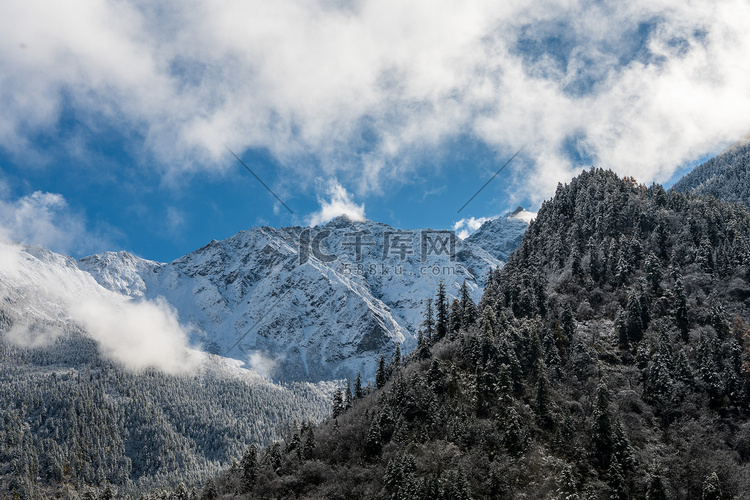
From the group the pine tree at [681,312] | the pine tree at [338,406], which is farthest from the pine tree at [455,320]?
the pine tree at [681,312]

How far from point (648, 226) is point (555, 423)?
73027 millimetres

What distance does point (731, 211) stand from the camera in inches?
5507

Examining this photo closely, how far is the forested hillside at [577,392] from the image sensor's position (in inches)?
3305

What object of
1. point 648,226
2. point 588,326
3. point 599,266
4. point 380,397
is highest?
point 648,226

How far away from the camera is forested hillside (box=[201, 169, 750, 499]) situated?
83938mm

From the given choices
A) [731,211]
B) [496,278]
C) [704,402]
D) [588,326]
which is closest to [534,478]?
[704,402]

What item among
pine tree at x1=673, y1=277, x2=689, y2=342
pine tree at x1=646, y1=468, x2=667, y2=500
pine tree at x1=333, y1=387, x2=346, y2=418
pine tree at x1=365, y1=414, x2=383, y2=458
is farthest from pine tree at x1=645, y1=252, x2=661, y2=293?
pine tree at x1=333, y1=387, x2=346, y2=418

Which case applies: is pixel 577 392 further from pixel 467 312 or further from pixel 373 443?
pixel 373 443

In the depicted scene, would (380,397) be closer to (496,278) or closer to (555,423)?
(555,423)

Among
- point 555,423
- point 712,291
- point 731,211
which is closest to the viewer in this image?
point 555,423

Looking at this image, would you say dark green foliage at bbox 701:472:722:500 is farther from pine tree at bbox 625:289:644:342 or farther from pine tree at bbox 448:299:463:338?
pine tree at bbox 448:299:463:338

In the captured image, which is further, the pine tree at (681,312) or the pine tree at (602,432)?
the pine tree at (681,312)

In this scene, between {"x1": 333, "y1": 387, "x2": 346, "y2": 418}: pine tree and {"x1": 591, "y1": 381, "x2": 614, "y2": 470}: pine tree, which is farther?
{"x1": 333, "y1": 387, "x2": 346, "y2": 418}: pine tree

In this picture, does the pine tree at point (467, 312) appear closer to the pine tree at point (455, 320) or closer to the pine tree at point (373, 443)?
the pine tree at point (455, 320)
